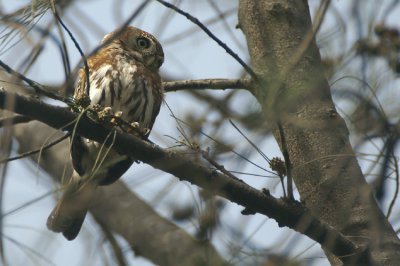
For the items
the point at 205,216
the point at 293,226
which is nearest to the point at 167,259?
the point at 293,226

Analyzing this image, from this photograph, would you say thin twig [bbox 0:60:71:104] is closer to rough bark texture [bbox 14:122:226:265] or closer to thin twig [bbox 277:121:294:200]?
thin twig [bbox 277:121:294:200]

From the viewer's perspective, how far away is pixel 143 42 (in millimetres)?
5316

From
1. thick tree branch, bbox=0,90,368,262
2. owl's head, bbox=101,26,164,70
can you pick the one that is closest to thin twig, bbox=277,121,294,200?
thick tree branch, bbox=0,90,368,262

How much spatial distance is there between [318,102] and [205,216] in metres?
1.60

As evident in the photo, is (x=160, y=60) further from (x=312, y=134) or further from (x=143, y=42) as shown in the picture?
(x=312, y=134)

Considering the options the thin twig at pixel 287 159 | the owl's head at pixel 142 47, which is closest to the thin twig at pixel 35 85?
the thin twig at pixel 287 159

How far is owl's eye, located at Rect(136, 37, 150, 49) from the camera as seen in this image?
17.4 ft

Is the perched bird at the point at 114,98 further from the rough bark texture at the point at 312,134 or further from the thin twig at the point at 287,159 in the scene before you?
the thin twig at the point at 287,159

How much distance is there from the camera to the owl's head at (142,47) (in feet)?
16.6

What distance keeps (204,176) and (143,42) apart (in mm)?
2808

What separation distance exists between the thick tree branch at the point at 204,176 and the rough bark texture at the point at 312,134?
17 centimetres

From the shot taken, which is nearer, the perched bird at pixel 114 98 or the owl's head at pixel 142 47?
the perched bird at pixel 114 98

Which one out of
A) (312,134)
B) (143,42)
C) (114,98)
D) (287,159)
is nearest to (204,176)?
(287,159)

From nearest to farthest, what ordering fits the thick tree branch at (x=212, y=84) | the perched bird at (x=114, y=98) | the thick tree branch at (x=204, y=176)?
the thick tree branch at (x=204, y=176) → the thick tree branch at (x=212, y=84) → the perched bird at (x=114, y=98)
